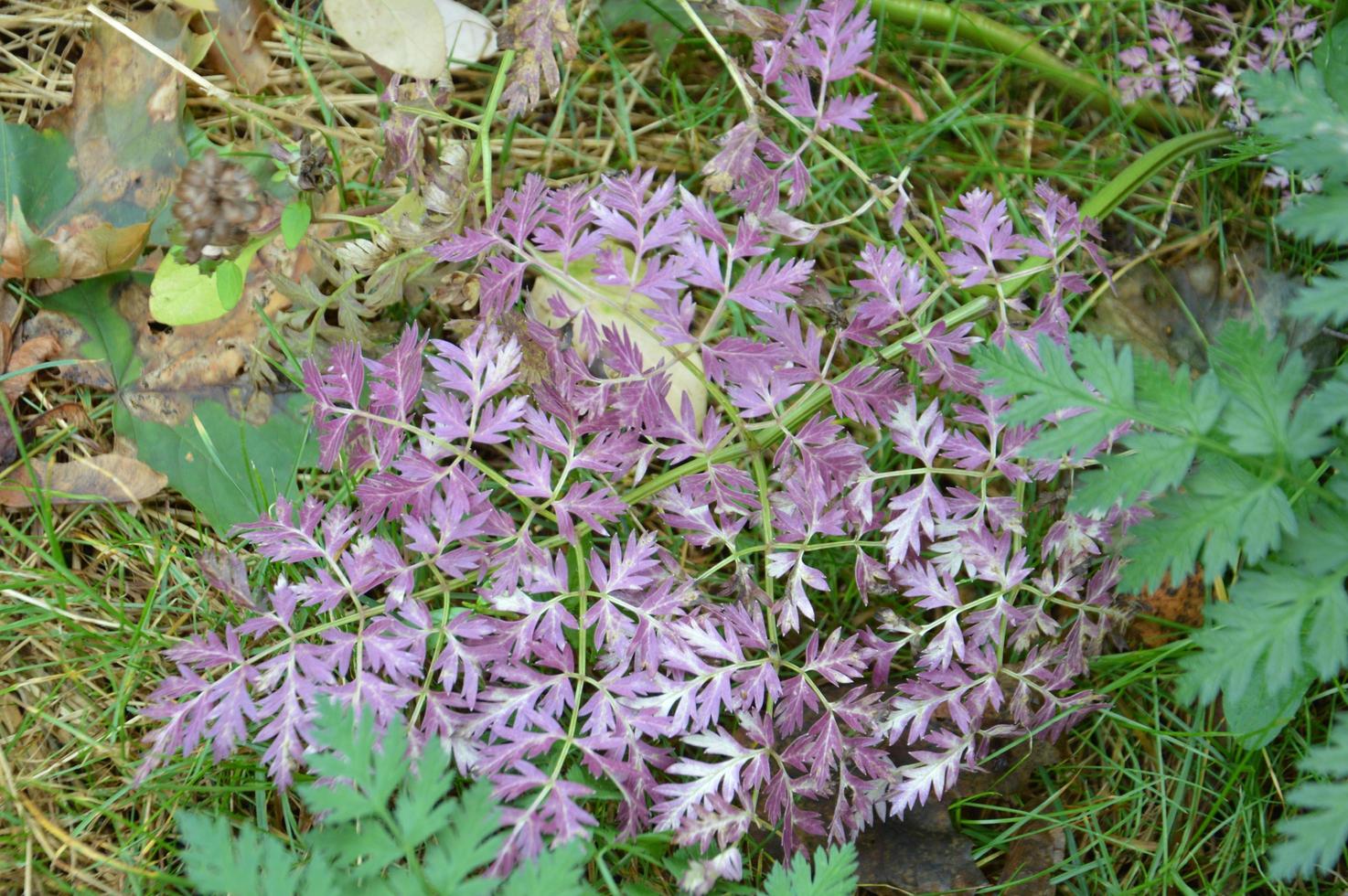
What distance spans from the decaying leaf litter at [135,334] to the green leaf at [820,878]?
1.33 m

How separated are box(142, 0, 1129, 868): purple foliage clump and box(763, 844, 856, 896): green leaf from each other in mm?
114

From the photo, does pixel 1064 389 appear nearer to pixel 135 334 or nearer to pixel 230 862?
pixel 230 862

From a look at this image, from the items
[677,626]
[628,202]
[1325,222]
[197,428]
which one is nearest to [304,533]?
[197,428]

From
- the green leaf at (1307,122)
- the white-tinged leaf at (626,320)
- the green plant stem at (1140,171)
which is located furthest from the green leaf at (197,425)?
the green leaf at (1307,122)

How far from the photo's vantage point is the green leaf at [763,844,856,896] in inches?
65.2

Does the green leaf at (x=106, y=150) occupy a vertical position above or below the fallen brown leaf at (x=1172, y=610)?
above

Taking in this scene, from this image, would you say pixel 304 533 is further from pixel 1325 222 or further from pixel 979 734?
pixel 1325 222

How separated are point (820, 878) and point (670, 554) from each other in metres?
0.63

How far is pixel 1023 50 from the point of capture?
254 cm

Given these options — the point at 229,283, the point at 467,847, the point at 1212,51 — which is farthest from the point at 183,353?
the point at 1212,51

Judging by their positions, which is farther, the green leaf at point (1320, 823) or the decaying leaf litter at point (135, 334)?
the decaying leaf litter at point (135, 334)

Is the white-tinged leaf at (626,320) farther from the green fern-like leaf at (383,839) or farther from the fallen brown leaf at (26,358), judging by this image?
the fallen brown leaf at (26,358)

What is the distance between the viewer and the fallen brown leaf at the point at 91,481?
2.26 metres

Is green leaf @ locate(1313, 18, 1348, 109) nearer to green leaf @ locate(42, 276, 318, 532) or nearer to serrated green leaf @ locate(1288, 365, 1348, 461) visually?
serrated green leaf @ locate(1288, 365, 1348, 461)
